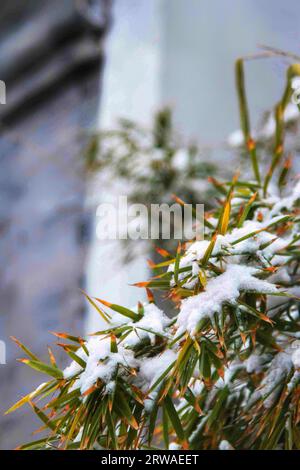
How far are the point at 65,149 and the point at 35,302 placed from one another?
18.9 inches

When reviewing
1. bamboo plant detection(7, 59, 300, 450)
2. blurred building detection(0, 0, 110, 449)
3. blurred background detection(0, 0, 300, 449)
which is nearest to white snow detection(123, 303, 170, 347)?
bamboo plant detection(7, 59, 300, 450)

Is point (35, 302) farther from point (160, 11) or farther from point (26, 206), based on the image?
point (160, 11)

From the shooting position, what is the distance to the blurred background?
1954 mm

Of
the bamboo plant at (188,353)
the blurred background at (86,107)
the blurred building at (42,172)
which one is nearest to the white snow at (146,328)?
the bamboo plant at (188,353)

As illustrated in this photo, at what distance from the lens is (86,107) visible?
218 cm

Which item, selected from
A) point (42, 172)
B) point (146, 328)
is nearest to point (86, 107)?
point (42, 172)

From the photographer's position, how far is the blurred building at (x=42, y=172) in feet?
6.68

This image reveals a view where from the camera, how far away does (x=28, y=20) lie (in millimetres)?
2379

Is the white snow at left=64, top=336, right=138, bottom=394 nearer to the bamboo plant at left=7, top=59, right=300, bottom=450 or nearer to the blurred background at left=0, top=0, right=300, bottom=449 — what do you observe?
the bamboo plant at left=7, top=59, right=300, bottom=450

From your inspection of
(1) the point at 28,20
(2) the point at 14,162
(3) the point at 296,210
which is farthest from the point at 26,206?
(3) the point at 296,210

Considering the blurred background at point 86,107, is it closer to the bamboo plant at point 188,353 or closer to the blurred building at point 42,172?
the blurred building at point 42,172

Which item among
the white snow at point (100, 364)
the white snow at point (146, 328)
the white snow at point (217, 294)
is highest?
the white snow at point (217, 294)

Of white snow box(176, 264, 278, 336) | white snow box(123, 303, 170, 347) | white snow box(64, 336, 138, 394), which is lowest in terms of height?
white snow box(64, 336, 138, 394)

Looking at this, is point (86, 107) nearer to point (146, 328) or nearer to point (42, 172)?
point (42, 172)
